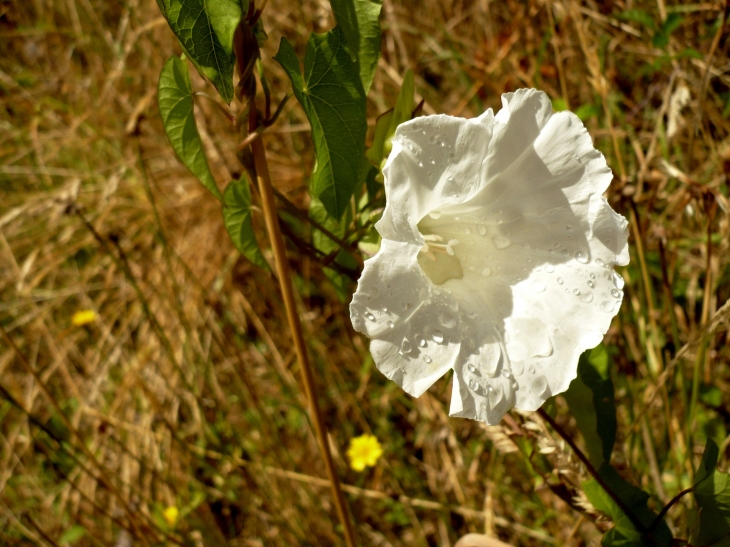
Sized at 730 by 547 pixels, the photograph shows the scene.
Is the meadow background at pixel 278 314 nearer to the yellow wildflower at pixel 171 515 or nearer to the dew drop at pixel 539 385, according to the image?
the yellow wildflower at pixel 171 515

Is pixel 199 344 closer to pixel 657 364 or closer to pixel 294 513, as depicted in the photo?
pixel 294 513

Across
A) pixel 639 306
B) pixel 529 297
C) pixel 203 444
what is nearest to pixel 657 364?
pixel 639 306

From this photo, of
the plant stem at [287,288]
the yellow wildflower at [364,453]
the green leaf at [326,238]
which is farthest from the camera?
the yellow wildflower at [364,453]

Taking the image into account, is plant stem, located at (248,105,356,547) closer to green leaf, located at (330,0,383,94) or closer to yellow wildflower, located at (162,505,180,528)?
green leaf, located at (330,0,383,94)

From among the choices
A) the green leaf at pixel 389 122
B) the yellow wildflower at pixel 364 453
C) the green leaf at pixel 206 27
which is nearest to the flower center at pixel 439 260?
the green leaf at pixel 389 122

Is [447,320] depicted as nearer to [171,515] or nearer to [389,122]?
[389,122]

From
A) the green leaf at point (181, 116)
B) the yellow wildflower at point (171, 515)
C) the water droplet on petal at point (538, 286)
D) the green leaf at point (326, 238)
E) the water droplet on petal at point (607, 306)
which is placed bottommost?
the yellow wildflower at point (171, 515)
